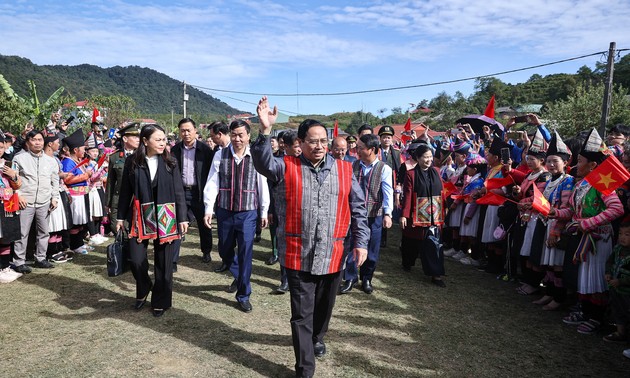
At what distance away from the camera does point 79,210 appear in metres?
6.89

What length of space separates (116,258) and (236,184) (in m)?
1.50

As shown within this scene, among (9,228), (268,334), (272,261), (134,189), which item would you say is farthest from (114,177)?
(268,334)

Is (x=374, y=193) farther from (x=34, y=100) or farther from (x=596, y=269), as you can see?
(x=34, y=100)

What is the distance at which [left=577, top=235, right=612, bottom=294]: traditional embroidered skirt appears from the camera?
4.17 metres

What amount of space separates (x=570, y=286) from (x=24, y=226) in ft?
22.9

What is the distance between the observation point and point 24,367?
3.33m

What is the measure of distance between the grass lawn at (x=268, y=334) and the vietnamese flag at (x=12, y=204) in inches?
38.7

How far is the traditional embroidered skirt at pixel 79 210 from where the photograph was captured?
6.84 meters

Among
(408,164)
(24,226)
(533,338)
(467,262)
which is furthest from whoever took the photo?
(408,164)

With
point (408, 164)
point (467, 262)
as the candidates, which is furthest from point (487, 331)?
point (408, 164)

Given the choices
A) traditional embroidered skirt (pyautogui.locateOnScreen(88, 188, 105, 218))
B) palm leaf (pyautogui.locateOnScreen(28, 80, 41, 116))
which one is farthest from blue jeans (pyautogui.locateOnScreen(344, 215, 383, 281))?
palm leaf (pyautogui.locateOnScreen(28, 80, 41, 116))

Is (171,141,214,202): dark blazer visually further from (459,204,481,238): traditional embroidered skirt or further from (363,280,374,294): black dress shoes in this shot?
(459,204,481,238): traditional embroidered skirt

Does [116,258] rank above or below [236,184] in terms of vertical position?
below

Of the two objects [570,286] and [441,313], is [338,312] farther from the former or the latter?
[570,286]
